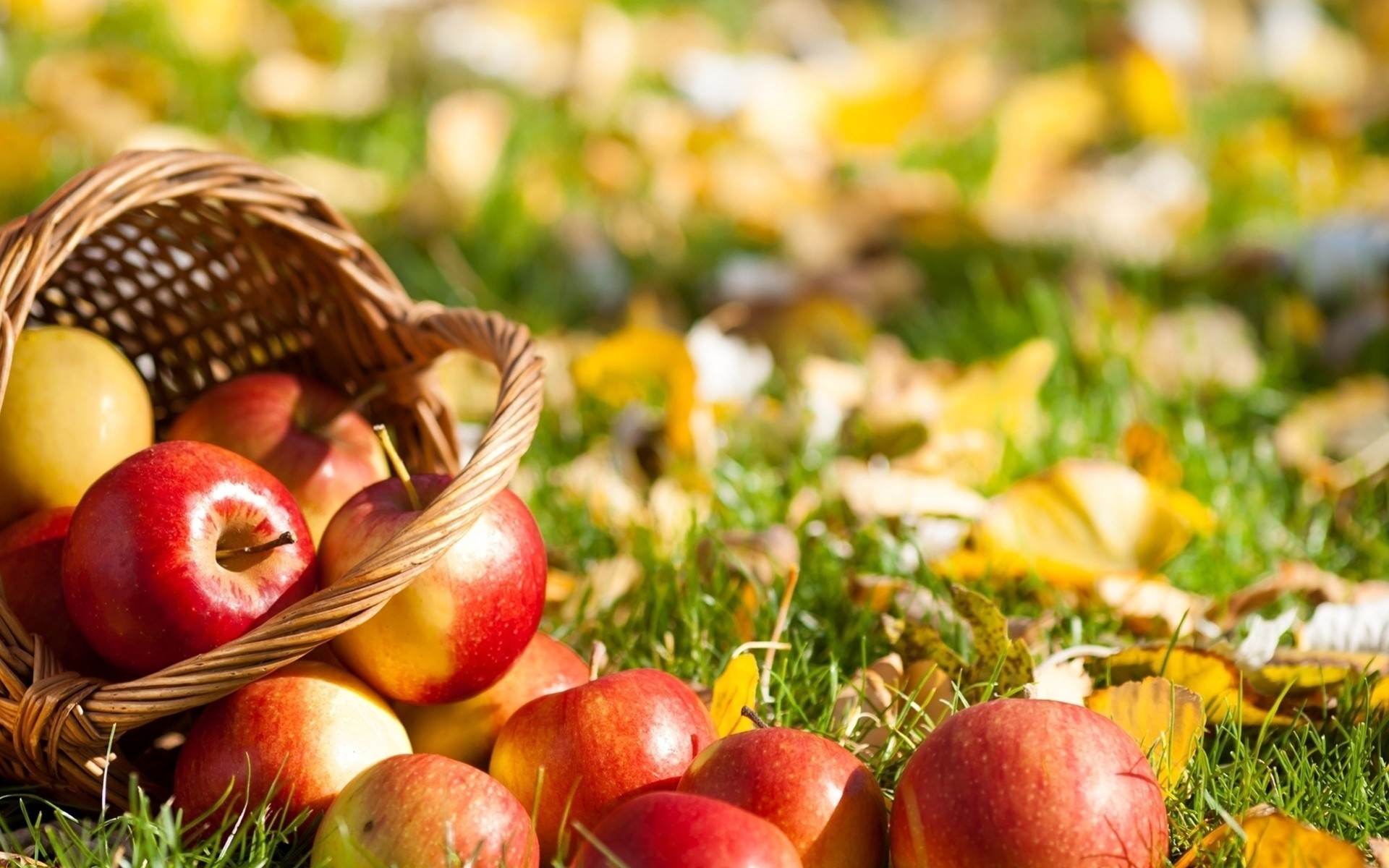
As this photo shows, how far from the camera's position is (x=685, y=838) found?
1085 mm

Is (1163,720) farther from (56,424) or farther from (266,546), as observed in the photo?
(56,424)

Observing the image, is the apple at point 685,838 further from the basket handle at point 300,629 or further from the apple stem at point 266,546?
the apple stem at point 266,546

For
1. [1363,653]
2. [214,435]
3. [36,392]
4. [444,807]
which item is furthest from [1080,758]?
[36,392]

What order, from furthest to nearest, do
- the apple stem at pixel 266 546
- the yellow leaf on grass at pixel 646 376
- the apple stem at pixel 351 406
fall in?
the yellow leaf on grass at pixel 646 376 → the apple stem at pixel 351 406 → the apple stem at pixel 266 546

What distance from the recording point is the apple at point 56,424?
4.99 feet

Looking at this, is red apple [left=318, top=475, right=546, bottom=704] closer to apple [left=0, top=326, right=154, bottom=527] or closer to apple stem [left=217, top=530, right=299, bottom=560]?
apple stem [left=217, top=530, right=299, bottom=560]

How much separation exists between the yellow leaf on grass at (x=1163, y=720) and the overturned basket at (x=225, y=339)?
0.63 m

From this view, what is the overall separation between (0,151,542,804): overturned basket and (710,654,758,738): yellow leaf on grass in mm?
306

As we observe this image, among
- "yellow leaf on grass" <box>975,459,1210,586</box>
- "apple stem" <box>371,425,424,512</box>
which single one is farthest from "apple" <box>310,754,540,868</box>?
"yellow leaf on grass" <box>975,459,1210,586</box>

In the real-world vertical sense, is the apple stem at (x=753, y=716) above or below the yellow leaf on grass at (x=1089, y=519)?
above

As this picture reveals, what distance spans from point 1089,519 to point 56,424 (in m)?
1.24

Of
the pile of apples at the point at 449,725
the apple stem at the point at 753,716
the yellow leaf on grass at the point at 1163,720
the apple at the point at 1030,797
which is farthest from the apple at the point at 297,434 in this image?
the yellow leaf on grass at the point at 1163,720

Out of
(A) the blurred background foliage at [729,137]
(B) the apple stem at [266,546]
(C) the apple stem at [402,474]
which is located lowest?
(A) the blurred background foliage at [729,137]

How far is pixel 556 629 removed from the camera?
1.75m
